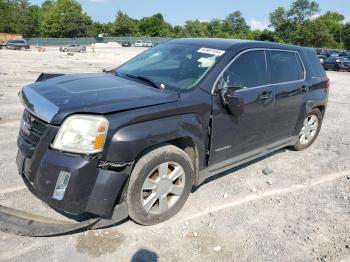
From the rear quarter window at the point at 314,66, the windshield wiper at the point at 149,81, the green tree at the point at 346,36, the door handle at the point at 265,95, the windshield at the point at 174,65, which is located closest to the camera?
the windshield wiper at the point at 149,81

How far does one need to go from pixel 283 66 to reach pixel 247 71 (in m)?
0.99

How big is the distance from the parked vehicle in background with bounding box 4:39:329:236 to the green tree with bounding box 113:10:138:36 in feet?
321

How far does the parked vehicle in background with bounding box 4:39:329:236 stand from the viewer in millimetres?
3002

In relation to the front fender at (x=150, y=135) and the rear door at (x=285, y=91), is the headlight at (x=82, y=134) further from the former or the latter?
the rear door at (x=285, y=91)

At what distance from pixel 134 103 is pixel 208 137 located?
3.30 ft

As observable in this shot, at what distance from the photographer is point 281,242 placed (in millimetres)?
3496

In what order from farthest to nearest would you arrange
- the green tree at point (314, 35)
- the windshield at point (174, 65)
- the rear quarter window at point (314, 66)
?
the green tree at point (314, 35), the rear quarter window at point (314, 66), the windshield at point (174, 65)

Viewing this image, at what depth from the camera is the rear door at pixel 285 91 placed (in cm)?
479

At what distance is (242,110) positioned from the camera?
4.08 m

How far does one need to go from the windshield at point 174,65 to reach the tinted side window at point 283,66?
1.00 m

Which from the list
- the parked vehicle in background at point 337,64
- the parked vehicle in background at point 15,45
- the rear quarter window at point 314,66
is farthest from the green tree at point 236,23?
the rear quarter window at point 314,66

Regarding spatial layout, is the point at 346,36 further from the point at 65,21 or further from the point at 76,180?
the point at 76,180

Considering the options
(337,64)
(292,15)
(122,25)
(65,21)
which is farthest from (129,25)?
(337,64)

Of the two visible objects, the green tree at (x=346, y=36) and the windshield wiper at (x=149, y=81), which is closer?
the windshield wiper at (x=149, y=81)
